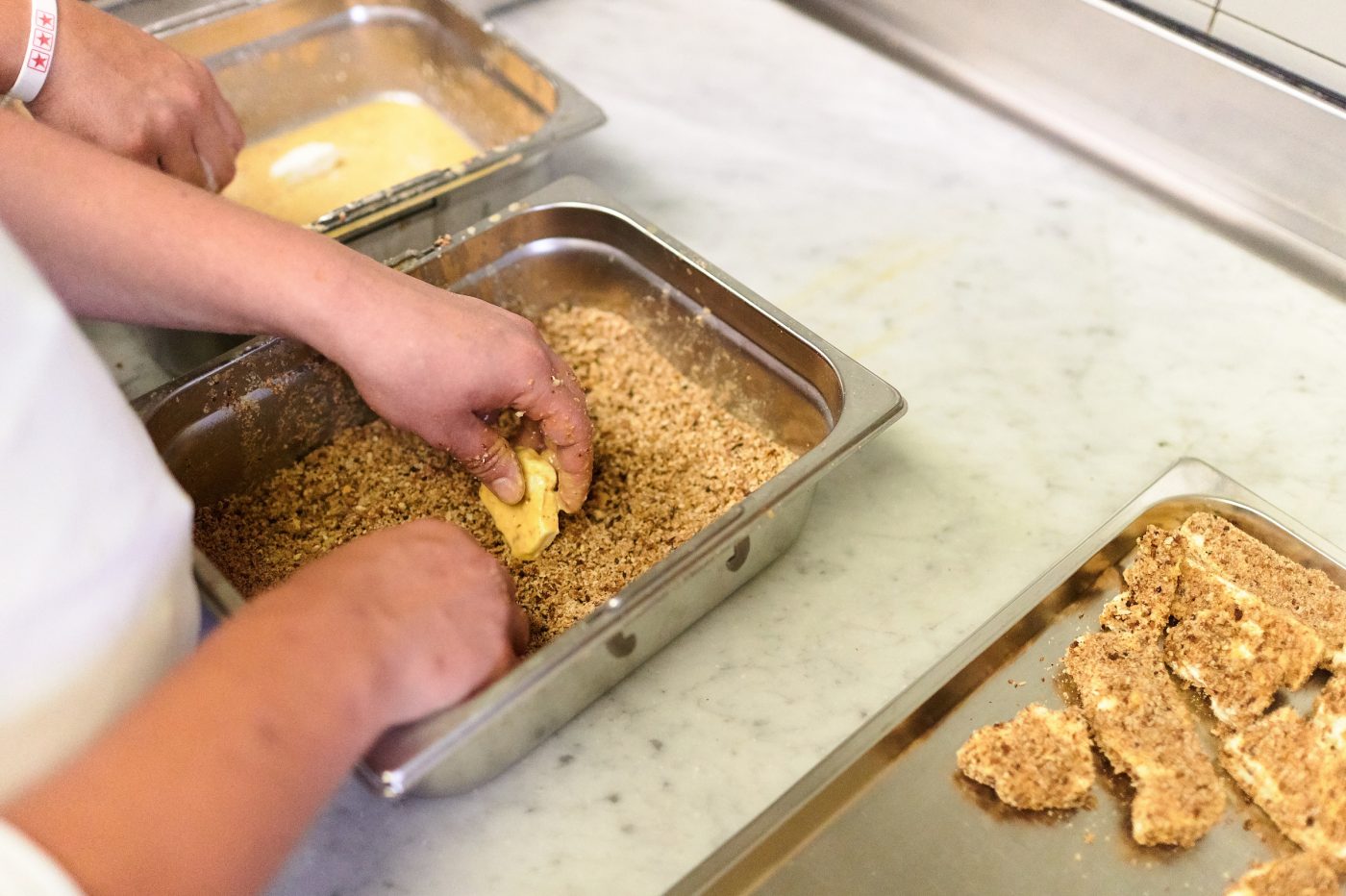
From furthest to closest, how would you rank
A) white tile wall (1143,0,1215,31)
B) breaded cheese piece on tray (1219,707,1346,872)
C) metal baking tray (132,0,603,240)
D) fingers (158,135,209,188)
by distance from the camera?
metal baking tray (132,0,603,240) < white tile wall (1143,0,1215,31) < fingers (158,135,209,188) < breaded cheese piece on tray (1219,707,1346,872)

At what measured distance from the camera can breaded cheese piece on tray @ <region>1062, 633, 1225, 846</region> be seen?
2.65 ft

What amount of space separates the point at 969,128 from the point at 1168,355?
0.47m

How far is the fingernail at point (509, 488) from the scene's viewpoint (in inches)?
38.9

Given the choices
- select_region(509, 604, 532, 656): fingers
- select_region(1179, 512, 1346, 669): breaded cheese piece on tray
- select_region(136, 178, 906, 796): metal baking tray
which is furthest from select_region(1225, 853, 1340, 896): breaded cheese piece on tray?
select_region(509, 604, 532, 656): fingers

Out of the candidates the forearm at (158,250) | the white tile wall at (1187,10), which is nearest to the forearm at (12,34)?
the forearm at (158,250)

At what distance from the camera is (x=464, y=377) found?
895 millimetres

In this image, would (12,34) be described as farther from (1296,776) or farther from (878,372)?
(1296,776)

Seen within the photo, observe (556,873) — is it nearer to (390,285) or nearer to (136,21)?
(390,285)

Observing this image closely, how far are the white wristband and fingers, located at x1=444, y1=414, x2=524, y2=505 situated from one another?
0.50 m

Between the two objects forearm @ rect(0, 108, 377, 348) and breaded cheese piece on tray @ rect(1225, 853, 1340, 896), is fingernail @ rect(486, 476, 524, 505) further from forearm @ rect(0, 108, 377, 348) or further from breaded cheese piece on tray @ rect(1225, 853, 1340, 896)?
breaded cheese piece on tray @ rect(1225, 853, 1340, 896)

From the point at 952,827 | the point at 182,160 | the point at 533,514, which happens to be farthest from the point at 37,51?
the point at 952,827

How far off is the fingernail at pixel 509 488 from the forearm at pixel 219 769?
0.31 metres

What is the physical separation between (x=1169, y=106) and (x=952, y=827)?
975 mm

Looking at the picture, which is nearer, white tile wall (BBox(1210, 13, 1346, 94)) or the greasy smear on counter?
the greasy smear on counter
